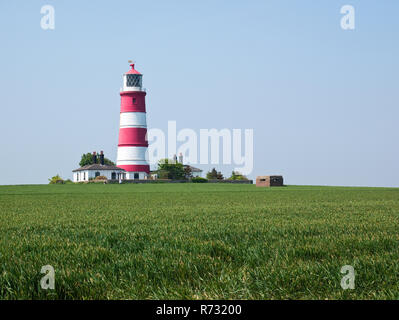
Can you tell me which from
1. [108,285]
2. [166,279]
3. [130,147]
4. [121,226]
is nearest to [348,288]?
[166,279]

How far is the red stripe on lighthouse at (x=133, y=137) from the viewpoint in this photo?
6525 cm

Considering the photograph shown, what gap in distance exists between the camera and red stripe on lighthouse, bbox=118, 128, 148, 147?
214ft

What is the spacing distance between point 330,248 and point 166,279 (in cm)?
208

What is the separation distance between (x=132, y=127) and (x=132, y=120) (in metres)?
1.04

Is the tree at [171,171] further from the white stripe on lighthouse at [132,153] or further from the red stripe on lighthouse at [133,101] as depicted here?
the red stripe on lighthouse at [133,101]

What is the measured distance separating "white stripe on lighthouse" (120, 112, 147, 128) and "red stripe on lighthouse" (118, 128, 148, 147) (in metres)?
0.61

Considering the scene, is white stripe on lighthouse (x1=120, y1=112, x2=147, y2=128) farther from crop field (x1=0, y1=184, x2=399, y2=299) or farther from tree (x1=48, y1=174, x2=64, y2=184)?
crop field (x1=0, y1=184, x2=399, y2=299)

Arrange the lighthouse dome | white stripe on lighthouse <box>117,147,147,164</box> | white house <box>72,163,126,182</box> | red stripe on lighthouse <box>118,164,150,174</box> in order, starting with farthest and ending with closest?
1. white house <box>72,163,126,182</box>
2. red stripe on lighthouse <box>118,164,150,174</box>
3. white stripe on lighthouse <box>117,147,147,164</box>
4. the lighthouse dome

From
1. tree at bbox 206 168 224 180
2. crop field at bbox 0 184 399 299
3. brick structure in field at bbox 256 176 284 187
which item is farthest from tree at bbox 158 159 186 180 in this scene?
crop field at bbox 0 184 399 299


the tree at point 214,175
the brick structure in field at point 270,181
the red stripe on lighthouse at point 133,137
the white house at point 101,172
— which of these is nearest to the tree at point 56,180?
the white house at point 101,172

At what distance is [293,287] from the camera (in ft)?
10.7

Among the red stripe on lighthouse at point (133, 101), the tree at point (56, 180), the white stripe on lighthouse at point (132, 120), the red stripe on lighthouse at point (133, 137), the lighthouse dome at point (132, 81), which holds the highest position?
the lighthouse dome at point (132, 81)

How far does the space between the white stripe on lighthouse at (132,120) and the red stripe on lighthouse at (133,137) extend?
0.61m

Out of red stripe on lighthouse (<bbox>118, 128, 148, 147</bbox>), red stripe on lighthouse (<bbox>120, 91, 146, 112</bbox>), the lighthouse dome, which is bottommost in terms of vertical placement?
red stripe on lighthouse (<bbox>118, 128, 148, 147</bbox>)
